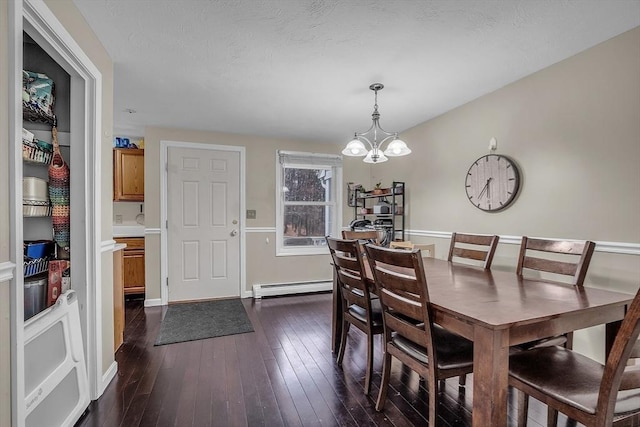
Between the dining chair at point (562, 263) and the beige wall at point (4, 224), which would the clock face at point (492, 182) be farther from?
the beige wall at point (4, 224)

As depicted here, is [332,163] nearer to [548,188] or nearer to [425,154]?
[425,154]

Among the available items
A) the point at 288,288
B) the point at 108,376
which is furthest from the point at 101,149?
the point at 288,288

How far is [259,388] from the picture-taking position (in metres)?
1.93

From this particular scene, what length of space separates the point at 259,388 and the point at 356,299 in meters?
0.84

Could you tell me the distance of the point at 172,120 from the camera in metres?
3.46

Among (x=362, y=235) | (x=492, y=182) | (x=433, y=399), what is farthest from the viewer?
(x=362, y=235)

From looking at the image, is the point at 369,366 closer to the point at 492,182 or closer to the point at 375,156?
the point at 375,156

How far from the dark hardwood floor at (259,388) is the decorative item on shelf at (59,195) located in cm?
101

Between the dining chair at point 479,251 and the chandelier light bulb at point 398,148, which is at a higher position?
the chandelier light bulb at point 398,148

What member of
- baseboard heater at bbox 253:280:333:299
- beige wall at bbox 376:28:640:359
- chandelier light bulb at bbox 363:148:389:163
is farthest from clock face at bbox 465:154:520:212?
baseboard heater at bbox 253:280:333:299

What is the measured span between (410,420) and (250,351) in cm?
135

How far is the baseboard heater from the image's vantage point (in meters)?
4.02

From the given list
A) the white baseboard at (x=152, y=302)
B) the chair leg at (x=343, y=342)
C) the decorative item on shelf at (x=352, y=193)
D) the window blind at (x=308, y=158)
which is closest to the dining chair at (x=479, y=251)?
the chair leg at (x=343, y=342)

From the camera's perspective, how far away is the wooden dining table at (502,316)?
1108 mm
